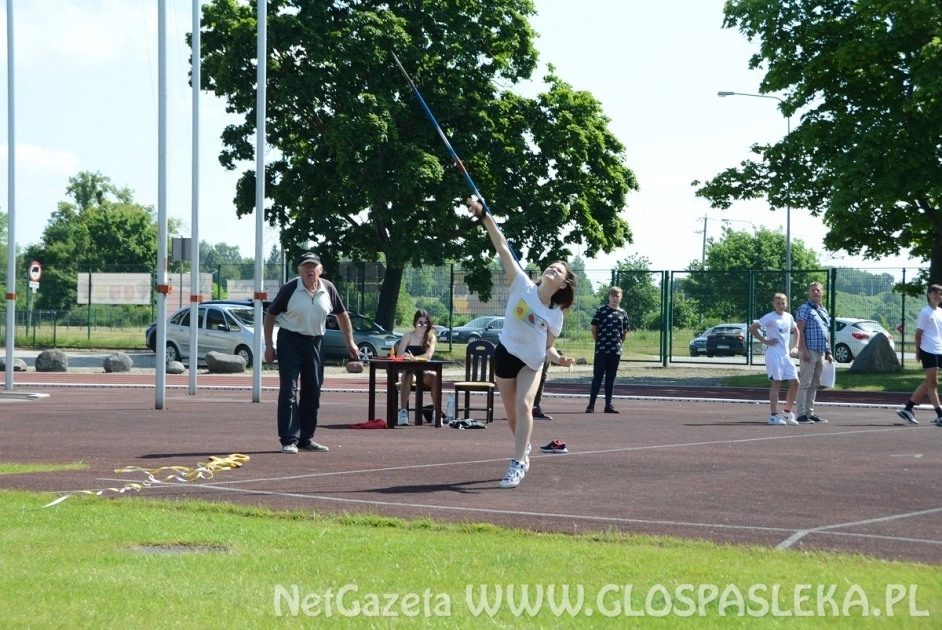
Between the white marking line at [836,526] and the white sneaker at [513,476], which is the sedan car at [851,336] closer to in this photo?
the white sneaker at [513,476]

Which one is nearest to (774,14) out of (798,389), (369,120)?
(369,120)

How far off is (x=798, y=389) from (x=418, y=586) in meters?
14.2

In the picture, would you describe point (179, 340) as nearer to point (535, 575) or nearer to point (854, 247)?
point (854, 247)

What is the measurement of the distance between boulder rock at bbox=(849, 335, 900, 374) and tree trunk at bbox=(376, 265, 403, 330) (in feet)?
51.1

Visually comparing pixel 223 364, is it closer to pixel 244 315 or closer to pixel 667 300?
pixel 244 315

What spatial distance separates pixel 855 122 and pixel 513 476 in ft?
78.4

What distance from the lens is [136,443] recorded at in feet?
46.3

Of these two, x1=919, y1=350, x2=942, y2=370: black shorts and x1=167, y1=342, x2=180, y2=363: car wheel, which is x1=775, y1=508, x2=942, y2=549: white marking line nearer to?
x1=919, y1=350, x2=942, y2=370: black shorts

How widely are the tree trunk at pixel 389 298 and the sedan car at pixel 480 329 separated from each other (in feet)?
10.1

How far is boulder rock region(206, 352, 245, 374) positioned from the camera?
34031mm

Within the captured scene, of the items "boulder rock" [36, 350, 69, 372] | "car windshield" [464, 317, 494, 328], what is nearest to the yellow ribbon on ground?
"boulder rock" [36, 350, 69, 372]

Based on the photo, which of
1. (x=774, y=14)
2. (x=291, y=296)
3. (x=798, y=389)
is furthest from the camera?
(x=774, y=14)

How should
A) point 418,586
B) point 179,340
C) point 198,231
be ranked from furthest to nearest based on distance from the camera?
1. point 179,340
2. point 198,231
3. point 418,586

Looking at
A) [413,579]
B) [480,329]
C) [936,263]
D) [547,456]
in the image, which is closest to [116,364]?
[480,329]
